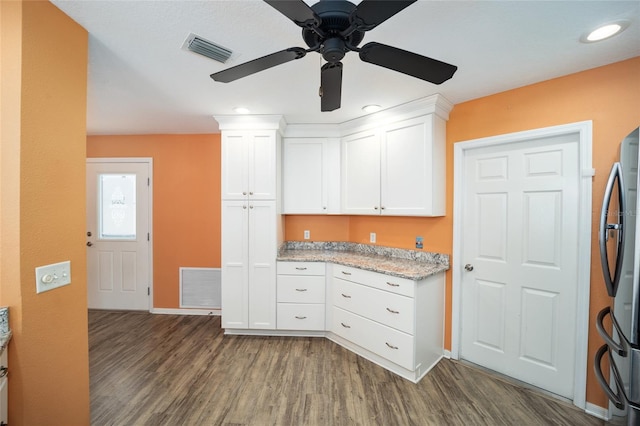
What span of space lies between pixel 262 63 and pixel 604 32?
190cm

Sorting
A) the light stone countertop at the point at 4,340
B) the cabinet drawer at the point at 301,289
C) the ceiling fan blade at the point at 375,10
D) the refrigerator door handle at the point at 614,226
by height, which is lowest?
the cabinet drawer at the point at 301,289

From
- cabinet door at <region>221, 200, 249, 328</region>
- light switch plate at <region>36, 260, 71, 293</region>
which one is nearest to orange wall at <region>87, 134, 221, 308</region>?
cabinet door at <region>221, 200, 249, 328</region>

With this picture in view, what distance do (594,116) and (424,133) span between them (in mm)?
1113

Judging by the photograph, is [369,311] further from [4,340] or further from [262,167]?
[4,340]

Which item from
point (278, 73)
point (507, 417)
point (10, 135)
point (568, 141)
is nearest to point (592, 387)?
point (507, 417)

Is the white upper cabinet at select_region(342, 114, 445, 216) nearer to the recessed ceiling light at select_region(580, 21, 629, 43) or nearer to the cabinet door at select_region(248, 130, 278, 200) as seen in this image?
the cabinet door at select_region(248, 130, 278, 200)

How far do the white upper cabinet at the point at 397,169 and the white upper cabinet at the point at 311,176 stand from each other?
0.42 feet

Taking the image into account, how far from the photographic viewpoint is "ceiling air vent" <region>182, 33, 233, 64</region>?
1.47 m

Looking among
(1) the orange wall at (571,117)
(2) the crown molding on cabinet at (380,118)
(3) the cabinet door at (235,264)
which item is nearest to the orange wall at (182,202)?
(3) the cabinet door at (235,264)

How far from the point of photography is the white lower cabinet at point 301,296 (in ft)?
9.09

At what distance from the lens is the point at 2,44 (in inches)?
42.5

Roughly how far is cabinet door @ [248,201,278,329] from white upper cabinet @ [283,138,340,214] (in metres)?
0.37

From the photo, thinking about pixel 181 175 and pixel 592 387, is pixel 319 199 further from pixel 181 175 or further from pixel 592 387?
pixel 592 387

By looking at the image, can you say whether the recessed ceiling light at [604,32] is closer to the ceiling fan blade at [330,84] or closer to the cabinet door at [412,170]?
the cabinet door at [412,170]
